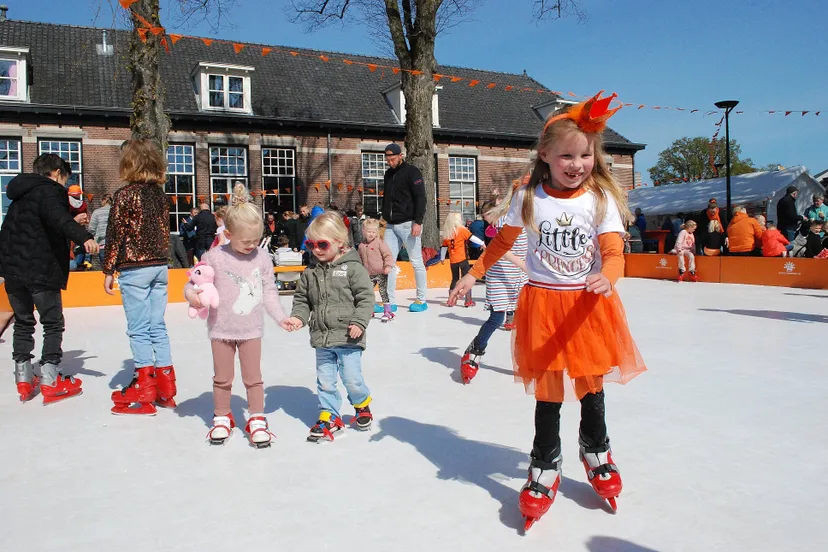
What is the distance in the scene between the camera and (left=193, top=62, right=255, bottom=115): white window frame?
21.5 meters

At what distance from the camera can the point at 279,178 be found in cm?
2261

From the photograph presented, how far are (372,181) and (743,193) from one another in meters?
13.3

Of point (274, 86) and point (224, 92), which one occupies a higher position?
point (274, 86)

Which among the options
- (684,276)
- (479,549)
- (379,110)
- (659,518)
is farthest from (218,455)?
(379,110)

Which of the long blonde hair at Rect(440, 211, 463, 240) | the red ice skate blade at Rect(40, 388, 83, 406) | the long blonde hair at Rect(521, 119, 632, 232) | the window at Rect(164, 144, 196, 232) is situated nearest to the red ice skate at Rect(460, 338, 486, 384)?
the long blonde hair at Rect(521, 119, 632, 232)

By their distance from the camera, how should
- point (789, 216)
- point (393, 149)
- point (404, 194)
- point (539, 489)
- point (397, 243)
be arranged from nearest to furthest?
point (539, 489) → point (393, 149) → point (404, 194) → point (397, 243) → point (789, 216)

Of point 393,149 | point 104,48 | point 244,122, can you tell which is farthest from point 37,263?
point 104,48

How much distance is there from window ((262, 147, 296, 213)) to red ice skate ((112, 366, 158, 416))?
61.0 feet

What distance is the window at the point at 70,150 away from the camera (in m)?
19.6

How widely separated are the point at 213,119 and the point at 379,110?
20.7ft

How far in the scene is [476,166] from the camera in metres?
26.2

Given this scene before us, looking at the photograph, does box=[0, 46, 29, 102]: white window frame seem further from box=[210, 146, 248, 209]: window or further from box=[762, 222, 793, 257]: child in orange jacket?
box=[762, 222, 793, 257]: child in orange jacket

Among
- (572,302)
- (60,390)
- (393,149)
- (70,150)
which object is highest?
(70,150)

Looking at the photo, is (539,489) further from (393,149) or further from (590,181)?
(393,149)
